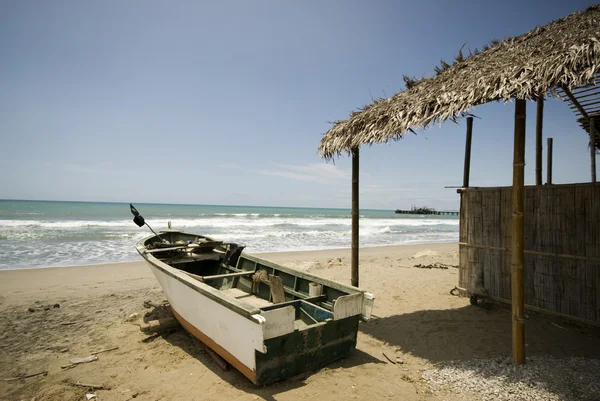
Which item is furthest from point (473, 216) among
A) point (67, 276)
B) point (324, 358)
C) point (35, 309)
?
point (67, 276)

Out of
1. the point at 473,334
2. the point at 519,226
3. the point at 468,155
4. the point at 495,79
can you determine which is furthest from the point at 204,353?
the point at 468,155

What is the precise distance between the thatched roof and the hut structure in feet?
0.04

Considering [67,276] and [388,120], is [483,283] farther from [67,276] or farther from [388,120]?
[67,276]

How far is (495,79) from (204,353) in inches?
180

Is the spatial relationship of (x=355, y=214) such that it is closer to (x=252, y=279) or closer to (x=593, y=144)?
(x=252, y=279)

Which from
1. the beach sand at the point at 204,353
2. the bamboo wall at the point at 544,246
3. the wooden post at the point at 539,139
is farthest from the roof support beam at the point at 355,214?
the wooden post at the point at 539,139

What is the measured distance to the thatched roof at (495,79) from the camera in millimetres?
→ 2840

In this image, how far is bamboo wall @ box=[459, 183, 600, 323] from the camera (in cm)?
406

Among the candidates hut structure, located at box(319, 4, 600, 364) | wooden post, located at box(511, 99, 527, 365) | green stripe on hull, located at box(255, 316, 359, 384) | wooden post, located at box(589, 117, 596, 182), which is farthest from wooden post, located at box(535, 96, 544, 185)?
green stripe on hull, located at box(255, 316, 359, 384)

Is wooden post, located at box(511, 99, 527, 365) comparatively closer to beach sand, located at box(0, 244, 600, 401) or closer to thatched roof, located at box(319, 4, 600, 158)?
thatched roof, located at box(319, 4, 600, 158)

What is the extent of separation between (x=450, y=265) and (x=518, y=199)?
6.78m

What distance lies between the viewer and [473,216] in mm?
5395

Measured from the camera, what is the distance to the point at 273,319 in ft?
9.82

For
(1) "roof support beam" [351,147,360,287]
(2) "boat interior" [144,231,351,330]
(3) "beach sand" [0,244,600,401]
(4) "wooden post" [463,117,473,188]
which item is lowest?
(3) "beach sand" [0,244,600,401]
